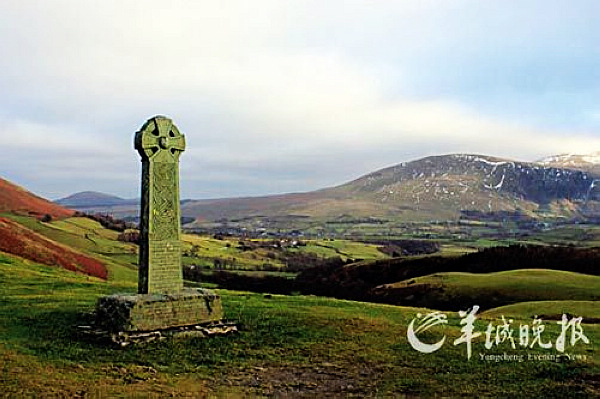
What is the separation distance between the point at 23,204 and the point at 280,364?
9984cm

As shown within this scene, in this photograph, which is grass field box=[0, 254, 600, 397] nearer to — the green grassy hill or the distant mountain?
the green grassy hill

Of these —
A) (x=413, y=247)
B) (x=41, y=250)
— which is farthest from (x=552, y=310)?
(x=413, y=247)

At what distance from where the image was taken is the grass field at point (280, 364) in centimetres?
1470

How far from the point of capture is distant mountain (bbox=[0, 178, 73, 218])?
98750 mm

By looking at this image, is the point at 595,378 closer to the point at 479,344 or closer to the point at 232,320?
the point at 479,344

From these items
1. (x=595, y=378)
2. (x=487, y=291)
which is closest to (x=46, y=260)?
(x=487, y=291)

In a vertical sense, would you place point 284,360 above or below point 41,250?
below

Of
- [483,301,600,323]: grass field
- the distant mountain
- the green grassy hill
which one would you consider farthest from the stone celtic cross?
the distant mountain

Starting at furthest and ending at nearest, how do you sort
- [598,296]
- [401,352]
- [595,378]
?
[598,296] < [401,352] < [595,378]

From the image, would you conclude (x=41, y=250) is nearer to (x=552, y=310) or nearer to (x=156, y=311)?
(x=156, y=311)

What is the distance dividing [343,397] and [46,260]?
47406 mm

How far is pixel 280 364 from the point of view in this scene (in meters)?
17.3

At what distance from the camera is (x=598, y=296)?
148ft

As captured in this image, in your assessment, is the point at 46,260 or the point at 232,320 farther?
the point at 46,260
